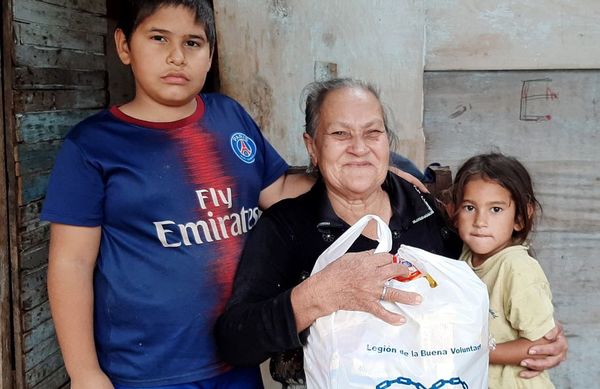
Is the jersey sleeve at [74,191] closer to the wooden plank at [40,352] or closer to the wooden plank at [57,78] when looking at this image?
the wooden plank at [57,78]

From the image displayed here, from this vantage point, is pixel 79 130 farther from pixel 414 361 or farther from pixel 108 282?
pixel 414 361

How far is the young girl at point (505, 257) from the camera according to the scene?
6.42 ft

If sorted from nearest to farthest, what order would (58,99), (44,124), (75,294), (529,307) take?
(75,294) → (529,307) → (44,124) → (58,99)

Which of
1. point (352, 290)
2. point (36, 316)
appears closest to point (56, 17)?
point (36, 316)

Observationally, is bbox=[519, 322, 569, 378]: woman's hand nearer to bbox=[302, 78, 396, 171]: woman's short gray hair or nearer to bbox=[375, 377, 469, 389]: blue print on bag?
bbox=[375, 377, 469, 389]: blue print on bag

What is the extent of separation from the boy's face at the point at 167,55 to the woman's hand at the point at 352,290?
0.65 metres

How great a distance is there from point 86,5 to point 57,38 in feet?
1.09

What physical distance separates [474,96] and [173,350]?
178 cm

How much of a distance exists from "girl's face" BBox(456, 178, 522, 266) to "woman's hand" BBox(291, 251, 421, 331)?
1.49 feet

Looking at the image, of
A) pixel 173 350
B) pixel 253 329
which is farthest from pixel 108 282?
pixel 253 329

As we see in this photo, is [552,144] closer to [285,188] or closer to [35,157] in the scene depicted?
[285,188]

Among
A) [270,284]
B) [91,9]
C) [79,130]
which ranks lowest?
[270,284]

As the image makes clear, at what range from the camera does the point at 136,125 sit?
6.24ft

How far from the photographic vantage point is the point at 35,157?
2.63 meters
